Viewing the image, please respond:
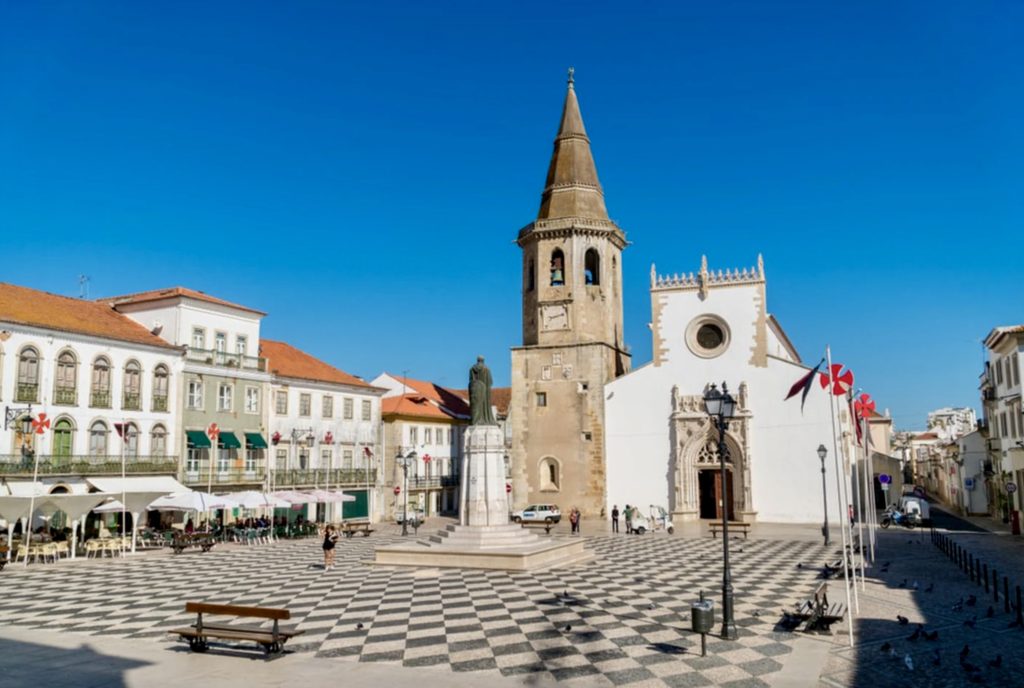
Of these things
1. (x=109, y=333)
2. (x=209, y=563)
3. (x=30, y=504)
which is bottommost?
(x=209, y=563)

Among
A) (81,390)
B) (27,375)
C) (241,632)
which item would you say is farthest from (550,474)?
(241,632)

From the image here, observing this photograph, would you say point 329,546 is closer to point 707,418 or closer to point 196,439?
point 196,439

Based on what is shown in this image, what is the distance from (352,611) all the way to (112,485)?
2098cm

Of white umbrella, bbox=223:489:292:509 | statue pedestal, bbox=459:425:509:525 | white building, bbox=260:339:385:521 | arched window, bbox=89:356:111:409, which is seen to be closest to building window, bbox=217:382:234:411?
white building, bbox=260:339:385:521

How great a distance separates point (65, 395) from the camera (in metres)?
31.9

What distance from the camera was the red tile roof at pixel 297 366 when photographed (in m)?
43.6

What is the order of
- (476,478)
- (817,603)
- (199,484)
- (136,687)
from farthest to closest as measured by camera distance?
1. (199,484)
2. (476,478)
3. (817,603)
4. (136,687)

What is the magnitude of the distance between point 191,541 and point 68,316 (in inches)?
457

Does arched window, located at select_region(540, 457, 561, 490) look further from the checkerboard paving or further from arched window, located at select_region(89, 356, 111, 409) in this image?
arched window, located at select_region(89, 356, 111, 409)

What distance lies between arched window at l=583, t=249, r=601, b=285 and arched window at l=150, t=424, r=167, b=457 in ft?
80.4

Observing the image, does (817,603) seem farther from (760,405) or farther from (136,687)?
(760,405)

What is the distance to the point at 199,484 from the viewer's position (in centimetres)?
3672

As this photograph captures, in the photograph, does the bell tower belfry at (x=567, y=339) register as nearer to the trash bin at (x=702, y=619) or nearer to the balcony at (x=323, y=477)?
the balcony at (x=323, y=477)

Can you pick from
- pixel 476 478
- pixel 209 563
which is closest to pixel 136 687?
pixel 476 478
